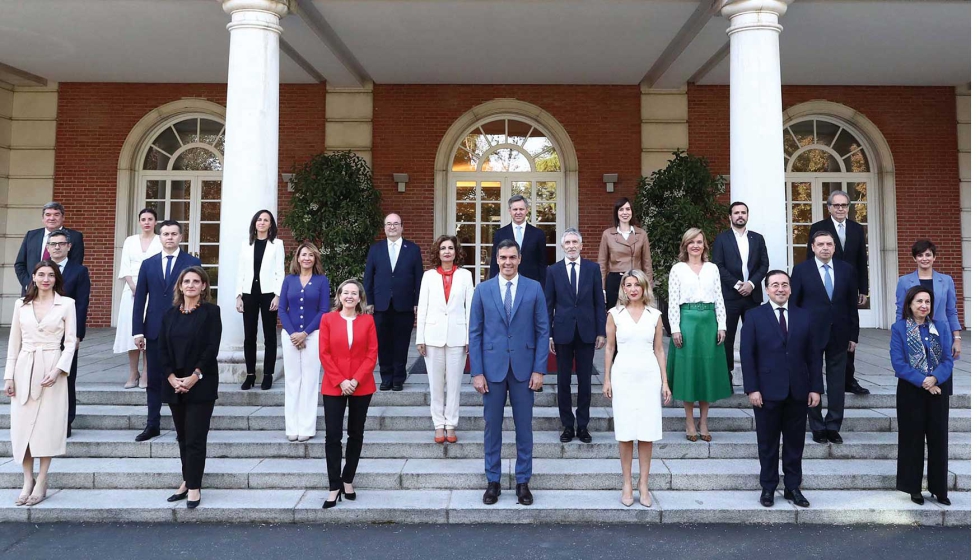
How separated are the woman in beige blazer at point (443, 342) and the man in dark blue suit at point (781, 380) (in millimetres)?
2001

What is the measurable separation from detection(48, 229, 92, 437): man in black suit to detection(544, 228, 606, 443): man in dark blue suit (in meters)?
3.63

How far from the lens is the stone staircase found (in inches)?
154


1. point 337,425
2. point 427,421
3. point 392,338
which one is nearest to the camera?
point 337,425

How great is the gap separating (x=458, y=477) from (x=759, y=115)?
4.55m

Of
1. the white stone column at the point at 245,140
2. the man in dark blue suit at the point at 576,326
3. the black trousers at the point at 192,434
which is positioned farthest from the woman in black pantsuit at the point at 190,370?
the man in dark blue suit at the point at 576,326

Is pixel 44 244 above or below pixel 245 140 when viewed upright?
below

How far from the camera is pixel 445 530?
12.4 feet

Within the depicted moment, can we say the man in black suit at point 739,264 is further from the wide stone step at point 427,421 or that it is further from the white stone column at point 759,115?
the white stone column at point 759,115

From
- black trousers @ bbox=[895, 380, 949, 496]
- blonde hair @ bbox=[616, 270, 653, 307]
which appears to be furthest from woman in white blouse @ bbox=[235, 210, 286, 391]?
black trousers @ bbox=[895, 380, 949, 496]

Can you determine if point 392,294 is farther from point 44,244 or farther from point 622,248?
point 44,244

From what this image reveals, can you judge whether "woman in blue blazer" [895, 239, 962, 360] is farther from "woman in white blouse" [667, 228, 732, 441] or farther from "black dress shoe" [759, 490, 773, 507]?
"black dress shoe" [759, 490, 773, 507]

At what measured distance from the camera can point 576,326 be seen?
4.73m

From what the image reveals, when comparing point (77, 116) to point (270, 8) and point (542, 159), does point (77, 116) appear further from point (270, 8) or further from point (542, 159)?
point (542, 159)

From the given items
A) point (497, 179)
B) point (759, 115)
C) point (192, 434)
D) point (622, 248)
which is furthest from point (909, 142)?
point (192, 434)
